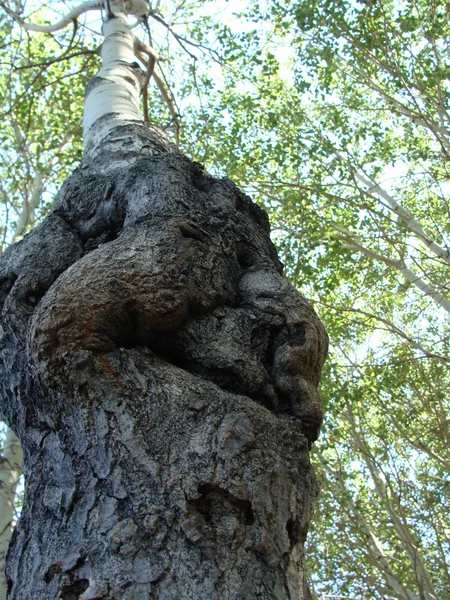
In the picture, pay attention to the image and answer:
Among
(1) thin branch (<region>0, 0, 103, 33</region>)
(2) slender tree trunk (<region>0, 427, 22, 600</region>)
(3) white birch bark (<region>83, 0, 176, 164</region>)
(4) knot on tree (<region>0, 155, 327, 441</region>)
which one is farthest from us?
(1) thin branch (<region>0, 0, 103, 33</region>)

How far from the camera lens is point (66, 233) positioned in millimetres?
2234

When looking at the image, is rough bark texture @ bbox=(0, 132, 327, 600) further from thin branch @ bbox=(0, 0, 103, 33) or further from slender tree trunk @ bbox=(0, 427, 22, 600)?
thin branch @ bbox=(0, 0, 103, 33)

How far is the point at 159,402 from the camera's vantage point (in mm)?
1546

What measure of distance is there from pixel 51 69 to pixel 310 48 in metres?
4.30

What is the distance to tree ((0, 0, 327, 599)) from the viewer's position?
132 cm

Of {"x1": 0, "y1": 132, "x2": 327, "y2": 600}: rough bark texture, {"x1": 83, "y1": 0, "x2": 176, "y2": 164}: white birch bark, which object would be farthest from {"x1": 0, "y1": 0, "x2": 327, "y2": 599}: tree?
{"x1": 83, "y1": 0, "x2": 176, "y2": 164}: white birch bark

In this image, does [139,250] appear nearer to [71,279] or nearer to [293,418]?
[71,279]

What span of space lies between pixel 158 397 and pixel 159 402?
17 mm

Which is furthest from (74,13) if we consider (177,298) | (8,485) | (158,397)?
(158,397)

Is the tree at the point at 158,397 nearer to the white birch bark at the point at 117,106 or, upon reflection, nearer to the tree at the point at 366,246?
the white birch bark at the point at 117,106

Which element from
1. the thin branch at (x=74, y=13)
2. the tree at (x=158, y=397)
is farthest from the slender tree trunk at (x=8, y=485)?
the thin branch at (x=74, y=13)

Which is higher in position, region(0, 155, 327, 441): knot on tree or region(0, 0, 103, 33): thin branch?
region(0, 0, 103, 33): thin branch

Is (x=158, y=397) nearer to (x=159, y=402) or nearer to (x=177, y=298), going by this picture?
(x=159, y=402)

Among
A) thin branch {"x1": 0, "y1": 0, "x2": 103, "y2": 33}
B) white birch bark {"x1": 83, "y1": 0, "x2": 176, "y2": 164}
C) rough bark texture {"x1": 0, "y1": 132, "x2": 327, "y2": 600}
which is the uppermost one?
thin branch {"x1": 0, "y1": 0, "x2": 103, "y2": 33}
